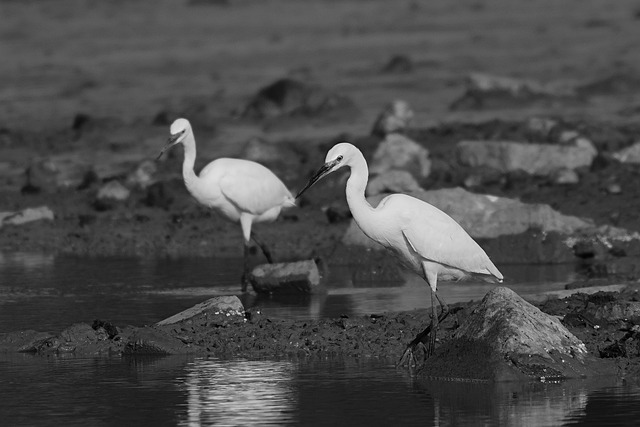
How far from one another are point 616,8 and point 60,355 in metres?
31.0

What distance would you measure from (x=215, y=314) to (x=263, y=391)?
6.55ft

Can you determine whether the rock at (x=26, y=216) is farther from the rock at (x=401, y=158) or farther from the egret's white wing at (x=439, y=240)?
the egret's white wing at (x=439, y=240)

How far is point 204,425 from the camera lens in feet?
26.1

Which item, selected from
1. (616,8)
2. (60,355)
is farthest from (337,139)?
(616,8)

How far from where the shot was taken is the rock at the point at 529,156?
18.6 metres

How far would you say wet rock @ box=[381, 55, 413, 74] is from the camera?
30125mm

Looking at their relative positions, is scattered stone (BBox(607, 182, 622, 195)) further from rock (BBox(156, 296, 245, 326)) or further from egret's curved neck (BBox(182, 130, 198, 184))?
rock (BBox(156, 296, 245, 326))

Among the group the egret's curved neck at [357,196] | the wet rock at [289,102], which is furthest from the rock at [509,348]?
the wet rock at [289,102]

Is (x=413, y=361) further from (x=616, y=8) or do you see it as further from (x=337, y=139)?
(x=616, y=8)

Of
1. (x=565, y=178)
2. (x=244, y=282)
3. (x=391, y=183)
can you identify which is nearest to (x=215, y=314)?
(x=244, y=282)

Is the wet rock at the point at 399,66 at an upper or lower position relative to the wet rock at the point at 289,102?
upper

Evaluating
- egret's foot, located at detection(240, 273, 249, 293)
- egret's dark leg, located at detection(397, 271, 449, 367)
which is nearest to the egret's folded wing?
egret's foot, located at detection(240, 273, 249, 293)

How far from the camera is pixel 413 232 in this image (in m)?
10.1

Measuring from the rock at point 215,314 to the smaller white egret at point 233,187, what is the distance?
360 cm
